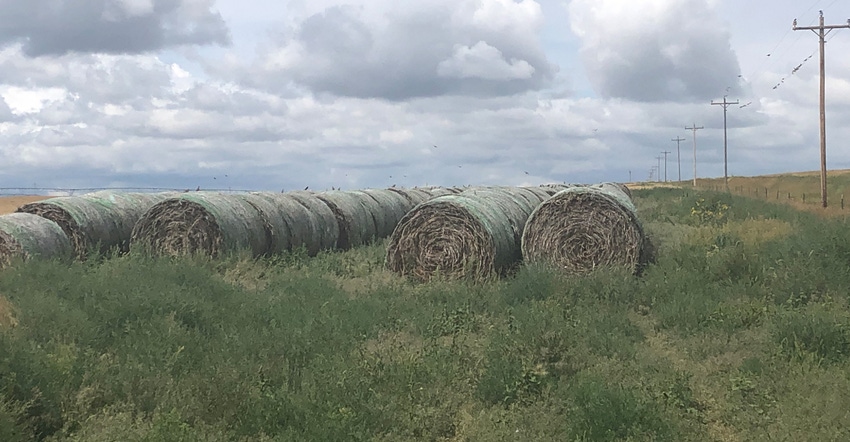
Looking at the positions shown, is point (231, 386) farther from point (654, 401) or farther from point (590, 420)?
point (654, 401)

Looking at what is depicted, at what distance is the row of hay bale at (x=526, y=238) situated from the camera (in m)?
13.5

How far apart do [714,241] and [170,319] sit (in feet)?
32.2

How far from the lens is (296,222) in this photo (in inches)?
643

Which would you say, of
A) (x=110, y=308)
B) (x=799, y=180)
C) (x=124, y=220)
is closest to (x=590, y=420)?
(x=110, y=308)

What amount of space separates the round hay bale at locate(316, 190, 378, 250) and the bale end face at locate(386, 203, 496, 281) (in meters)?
4.48

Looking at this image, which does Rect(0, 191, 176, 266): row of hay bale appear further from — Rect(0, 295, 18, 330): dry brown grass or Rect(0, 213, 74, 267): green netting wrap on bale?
Rect(0, 295, 18, 330): dry brown grass

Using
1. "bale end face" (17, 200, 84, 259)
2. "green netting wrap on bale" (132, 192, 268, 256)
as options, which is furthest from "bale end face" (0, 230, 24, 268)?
"green netting wrap on bale" (132, 192, 268, 256)

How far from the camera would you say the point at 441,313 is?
10547 millimetres

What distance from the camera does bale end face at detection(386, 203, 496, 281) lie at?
44.5 feet

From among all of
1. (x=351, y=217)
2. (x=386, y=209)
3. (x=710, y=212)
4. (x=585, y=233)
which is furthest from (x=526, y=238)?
(x=710, y=212)

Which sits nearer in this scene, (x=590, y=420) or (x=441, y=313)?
(x=590, y=420)

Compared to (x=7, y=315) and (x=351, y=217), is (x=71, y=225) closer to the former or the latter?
(x=351, y=217)

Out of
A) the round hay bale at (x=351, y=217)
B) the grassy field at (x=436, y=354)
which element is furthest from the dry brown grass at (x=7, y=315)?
the round hay bale at (x=351, y=217)

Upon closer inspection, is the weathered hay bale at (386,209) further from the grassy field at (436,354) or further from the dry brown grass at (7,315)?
the dry brown grass at (7,315)
